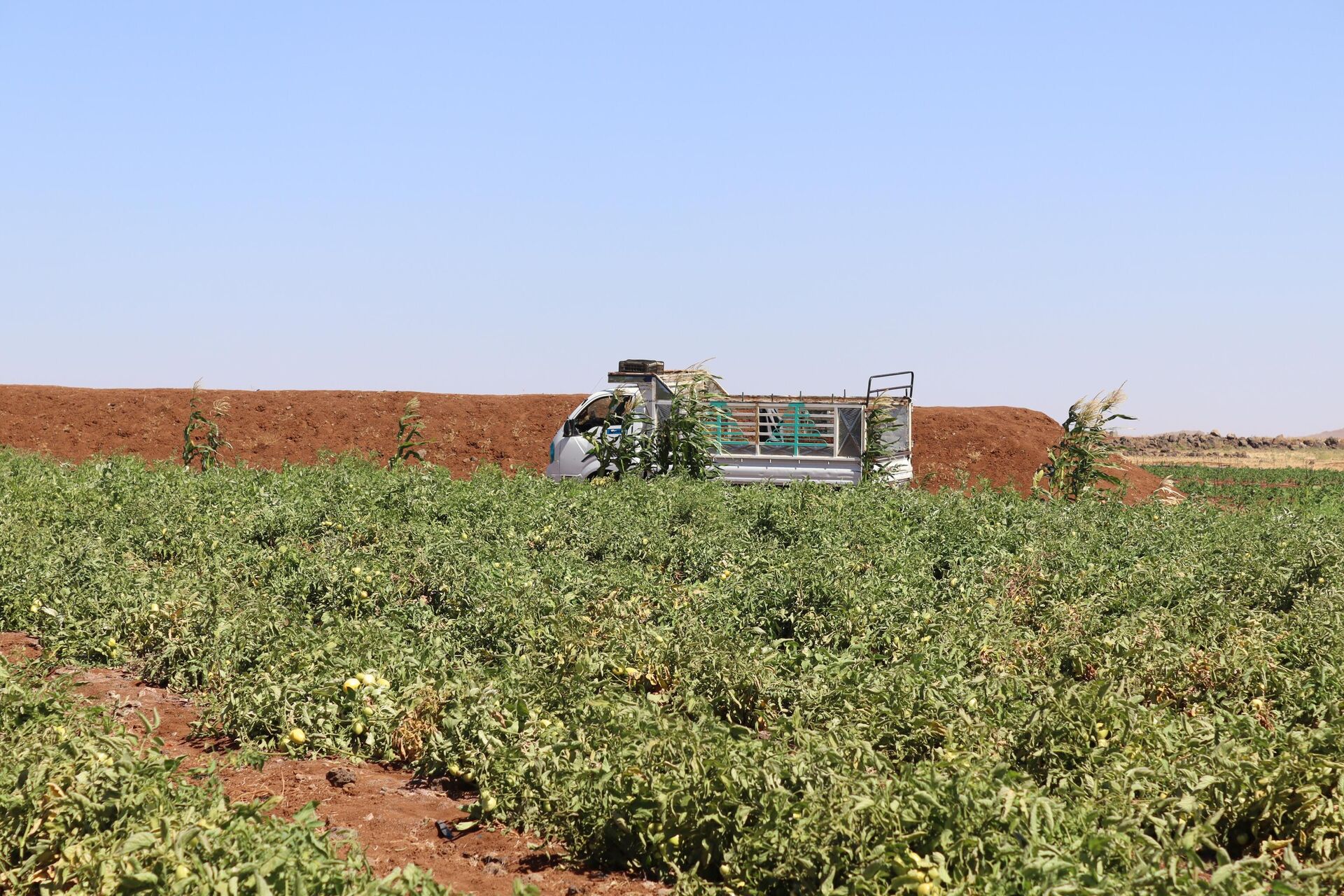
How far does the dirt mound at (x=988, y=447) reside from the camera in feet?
85.6

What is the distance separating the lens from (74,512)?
36.0 feet

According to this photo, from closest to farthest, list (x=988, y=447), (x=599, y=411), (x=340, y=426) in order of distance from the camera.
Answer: (x=599, y=411) < (x=988, y=447) < (x=340, y=426)

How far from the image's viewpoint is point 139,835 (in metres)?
3.65

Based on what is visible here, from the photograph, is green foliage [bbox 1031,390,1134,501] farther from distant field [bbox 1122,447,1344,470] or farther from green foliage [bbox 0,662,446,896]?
distant field [bbox 1122,447,1344,470]

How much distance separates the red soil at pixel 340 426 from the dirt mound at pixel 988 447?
0.04 metres

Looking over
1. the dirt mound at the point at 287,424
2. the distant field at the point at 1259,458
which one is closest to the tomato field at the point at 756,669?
the dirt mound at the point at 287,424

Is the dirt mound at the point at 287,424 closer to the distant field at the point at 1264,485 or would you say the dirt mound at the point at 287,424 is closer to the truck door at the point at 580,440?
the truck door at the point at 580,440

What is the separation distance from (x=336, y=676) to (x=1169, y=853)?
442 cm

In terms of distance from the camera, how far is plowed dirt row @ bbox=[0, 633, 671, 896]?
435 centimetres

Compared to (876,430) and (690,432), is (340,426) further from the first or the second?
(876,430)

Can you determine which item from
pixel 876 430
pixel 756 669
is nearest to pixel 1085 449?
pixel 876 430

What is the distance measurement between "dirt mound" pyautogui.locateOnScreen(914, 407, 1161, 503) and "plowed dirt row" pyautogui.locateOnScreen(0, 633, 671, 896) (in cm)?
2092

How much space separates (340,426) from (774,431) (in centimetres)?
1756

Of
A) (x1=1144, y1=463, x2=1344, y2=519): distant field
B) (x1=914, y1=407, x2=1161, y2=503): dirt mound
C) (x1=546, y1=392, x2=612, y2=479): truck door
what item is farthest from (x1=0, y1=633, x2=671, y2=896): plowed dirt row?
(x1=914, y1=407, x2=1161, y2=503): dirt mound
